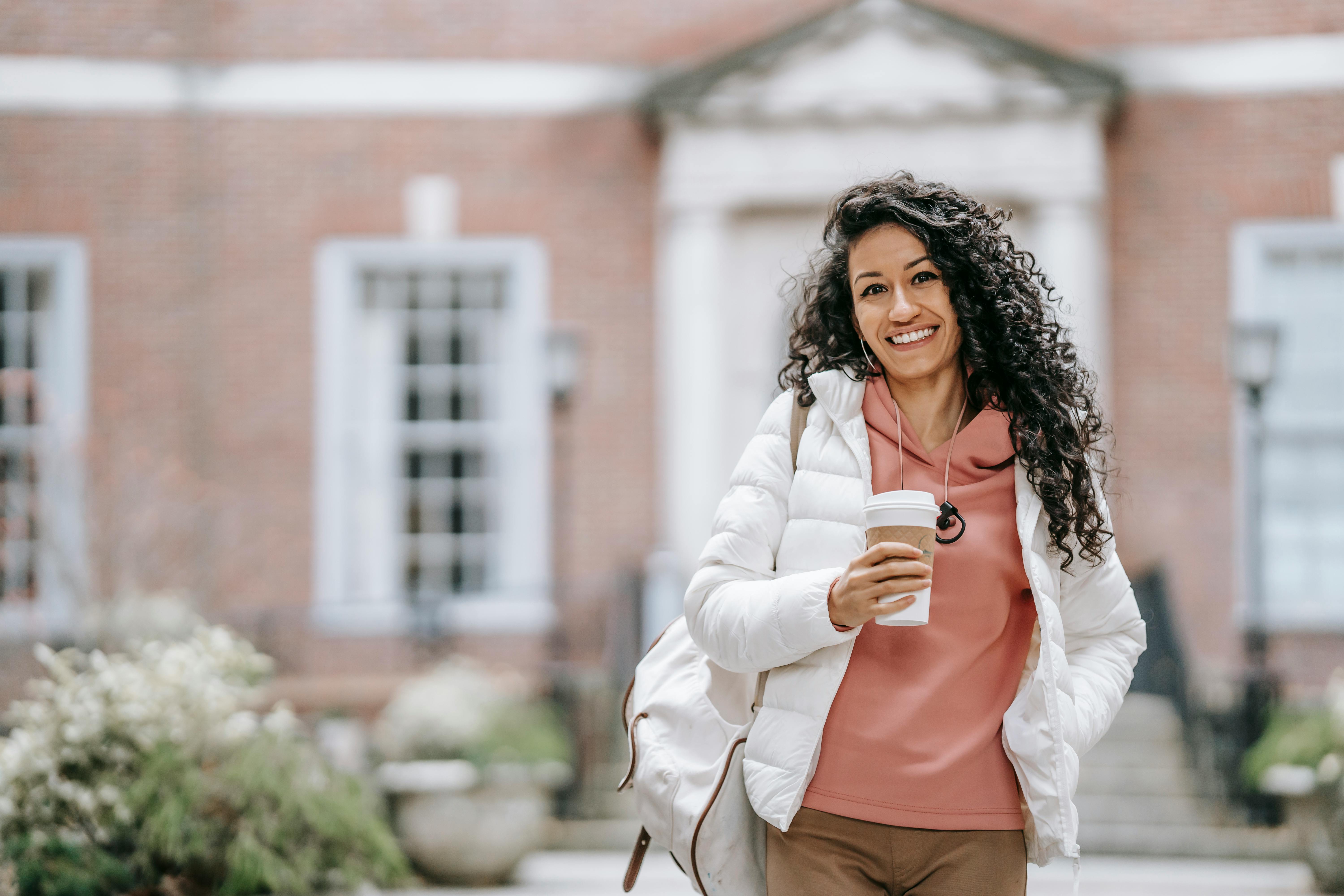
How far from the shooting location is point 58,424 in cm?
1064

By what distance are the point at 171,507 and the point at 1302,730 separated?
24.7ft

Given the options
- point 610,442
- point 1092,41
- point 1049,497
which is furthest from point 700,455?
point 1049,497

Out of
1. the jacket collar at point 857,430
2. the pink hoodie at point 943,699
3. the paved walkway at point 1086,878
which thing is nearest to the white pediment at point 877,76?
the paved walkway at point 1086,878

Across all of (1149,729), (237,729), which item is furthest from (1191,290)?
(237,729)

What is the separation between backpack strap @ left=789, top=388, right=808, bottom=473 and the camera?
233 centimetres

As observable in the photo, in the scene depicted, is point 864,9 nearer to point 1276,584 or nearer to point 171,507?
point 1276,584

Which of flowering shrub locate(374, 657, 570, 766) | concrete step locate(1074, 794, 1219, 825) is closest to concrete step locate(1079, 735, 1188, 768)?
concrete step locate(1074, 794, 1219, 825)

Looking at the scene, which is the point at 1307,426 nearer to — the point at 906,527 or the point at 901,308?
the point at 901,308

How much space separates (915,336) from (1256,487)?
25.7 feet

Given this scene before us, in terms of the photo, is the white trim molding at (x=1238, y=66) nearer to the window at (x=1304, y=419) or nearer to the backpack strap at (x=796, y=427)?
the window at (x=1304, y=419)

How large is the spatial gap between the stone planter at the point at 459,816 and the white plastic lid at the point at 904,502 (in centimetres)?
529

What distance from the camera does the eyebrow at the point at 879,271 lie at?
90.9 inches

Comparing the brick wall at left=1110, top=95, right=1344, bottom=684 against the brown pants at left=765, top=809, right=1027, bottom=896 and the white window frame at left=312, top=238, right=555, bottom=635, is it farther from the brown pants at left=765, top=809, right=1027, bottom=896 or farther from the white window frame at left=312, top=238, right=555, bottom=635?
the brown pants at left=765, top=809, right=1027, bottom=896

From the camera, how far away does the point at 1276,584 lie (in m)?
10.7
